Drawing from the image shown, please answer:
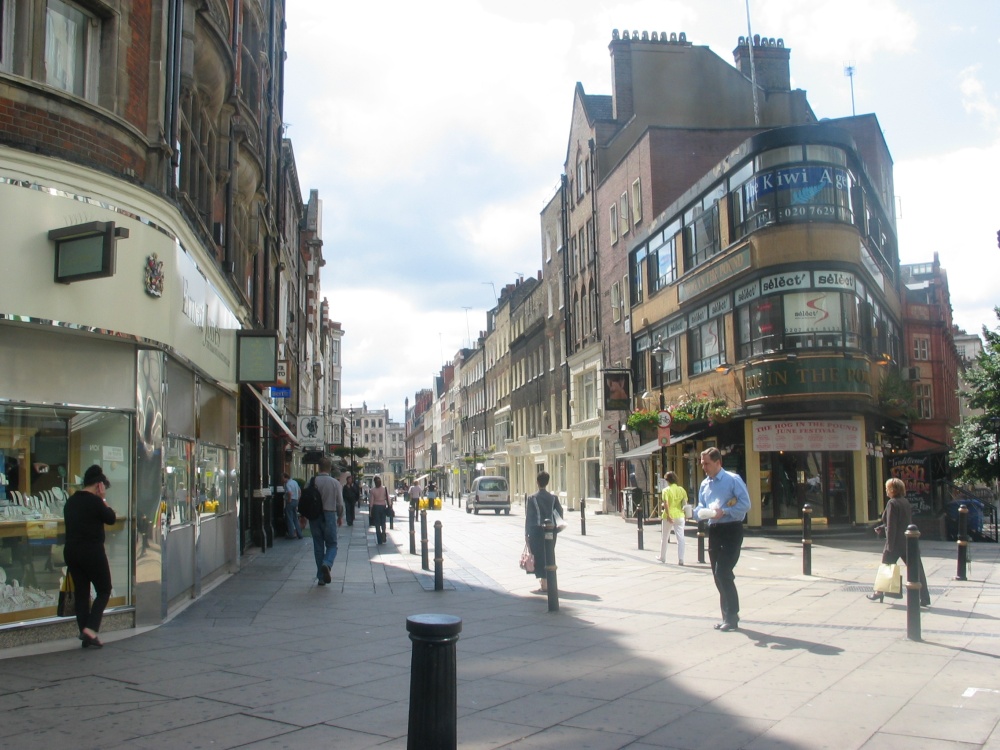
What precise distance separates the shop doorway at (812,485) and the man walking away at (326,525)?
47.7 ft

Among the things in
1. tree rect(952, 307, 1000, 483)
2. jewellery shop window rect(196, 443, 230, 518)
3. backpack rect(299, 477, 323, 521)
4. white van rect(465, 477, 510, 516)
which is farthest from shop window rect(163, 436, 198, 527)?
white van rect(465, 477, 510, 516)

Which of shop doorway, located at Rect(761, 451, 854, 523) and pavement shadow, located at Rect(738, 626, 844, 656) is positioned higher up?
shop doorway, located at Rect(761, 451, 854, 523)

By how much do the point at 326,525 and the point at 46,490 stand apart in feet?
16.8

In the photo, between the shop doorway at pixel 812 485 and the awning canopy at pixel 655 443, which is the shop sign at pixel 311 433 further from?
the shop doorway at pixel 812 485

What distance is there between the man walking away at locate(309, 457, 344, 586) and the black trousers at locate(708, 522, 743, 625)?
654cm

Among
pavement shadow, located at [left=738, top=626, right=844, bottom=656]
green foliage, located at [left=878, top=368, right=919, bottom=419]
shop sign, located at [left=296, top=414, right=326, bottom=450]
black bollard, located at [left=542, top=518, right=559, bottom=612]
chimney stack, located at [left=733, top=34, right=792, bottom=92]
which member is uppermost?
chimney stack, located at [left=733, top=34, right=792, bottom=92]

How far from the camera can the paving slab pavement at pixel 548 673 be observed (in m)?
5.66

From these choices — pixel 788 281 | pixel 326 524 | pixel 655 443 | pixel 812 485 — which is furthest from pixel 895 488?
pixel 655 443

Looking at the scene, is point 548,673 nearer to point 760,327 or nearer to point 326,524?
point 326,524

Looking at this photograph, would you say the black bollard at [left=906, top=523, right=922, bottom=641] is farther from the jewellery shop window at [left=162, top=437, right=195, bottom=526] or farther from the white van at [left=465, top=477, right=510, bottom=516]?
the white van at [left=465, top=477, right=510, bottom=516]

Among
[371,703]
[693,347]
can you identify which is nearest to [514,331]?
[693,347]

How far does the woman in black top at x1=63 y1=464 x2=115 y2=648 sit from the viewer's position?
27.5ft

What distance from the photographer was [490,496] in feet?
148

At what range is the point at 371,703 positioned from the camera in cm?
643
